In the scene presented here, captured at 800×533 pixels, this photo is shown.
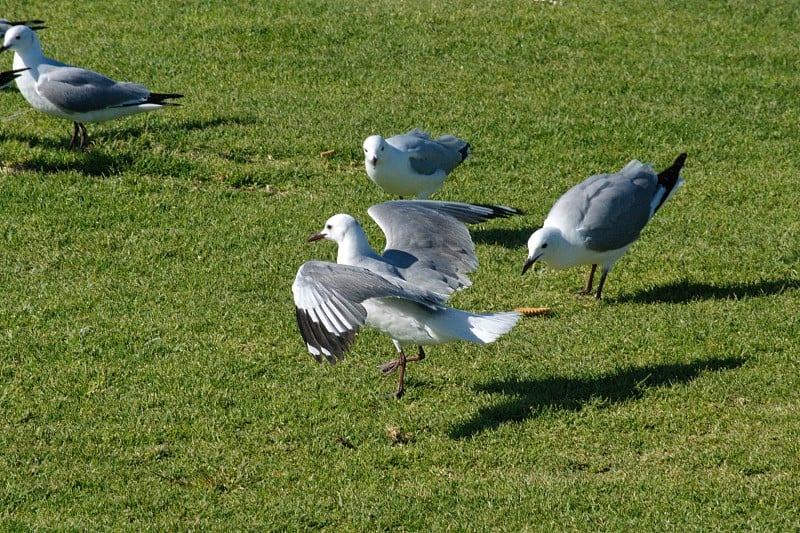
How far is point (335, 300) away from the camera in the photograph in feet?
19.5

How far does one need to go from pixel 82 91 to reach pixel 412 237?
4.53 meters

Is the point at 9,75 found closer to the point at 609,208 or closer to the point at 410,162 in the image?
the point at 410,162

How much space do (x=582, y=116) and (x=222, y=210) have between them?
14.9 ft

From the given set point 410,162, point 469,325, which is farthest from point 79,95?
point 469,325

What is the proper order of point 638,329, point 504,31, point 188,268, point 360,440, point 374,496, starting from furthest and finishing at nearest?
point 504,31
point 188,268
point 638,329
point 360,440
point 374,496

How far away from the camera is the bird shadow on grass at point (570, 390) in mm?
6598

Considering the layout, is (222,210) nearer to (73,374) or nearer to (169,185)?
(169,185)

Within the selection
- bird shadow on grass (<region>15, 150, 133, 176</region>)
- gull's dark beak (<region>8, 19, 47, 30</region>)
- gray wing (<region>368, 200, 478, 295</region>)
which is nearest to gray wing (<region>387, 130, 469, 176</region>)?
gray wing (<region>368, 200, 478, 295</region>)

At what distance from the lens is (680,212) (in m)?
9.98

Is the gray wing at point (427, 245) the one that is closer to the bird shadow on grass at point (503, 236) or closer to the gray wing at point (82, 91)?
the bird shadow on grass at point (503, 236)

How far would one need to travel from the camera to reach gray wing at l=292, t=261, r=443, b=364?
5746 millimetres

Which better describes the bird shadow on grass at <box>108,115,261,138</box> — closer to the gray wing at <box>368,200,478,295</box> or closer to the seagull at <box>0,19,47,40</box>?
the seagull at <box>0,19,47,40</box>

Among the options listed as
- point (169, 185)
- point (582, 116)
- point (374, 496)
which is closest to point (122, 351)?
point (374, 496)

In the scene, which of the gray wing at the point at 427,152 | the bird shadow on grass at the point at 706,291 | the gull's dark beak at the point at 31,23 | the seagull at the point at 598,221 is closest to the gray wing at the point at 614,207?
the seagull at the point at 598,221
